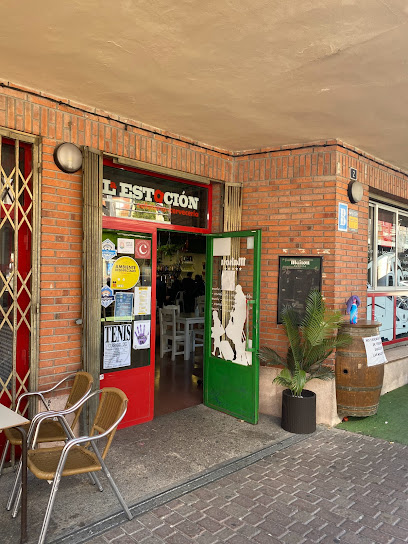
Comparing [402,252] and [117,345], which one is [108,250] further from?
[402,252]

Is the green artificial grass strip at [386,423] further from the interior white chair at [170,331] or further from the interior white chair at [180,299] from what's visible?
the interior white chair at [180,299]

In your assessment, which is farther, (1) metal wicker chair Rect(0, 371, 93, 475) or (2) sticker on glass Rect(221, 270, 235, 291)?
(2) sticker on glass Rect(221, 270, 235, 291)

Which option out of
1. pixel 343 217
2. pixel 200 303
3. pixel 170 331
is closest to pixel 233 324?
pixel 343 217

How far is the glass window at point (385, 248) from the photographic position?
6.68 metres

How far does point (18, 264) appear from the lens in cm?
370

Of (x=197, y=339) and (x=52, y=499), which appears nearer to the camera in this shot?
(x=52, y=499)

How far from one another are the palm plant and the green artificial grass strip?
0.70 meters

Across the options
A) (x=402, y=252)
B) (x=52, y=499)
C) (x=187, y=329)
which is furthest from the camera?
(x=187, y=329)

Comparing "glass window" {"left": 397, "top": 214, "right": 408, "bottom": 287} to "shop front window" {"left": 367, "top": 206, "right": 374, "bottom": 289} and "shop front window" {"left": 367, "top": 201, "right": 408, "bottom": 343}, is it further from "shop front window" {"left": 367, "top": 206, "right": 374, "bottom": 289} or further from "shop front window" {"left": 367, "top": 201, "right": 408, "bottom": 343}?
"shop front window" {"left": 367, "top": 206, "right": 374, "bottom": 289}

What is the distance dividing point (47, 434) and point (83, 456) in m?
0.51

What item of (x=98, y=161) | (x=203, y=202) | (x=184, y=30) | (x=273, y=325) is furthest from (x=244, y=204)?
(x=184, y=30)

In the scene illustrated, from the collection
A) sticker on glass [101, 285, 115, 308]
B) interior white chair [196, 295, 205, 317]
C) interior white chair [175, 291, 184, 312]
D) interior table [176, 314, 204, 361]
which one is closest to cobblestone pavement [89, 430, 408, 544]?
sticker on glass [101, 285, 115, 308]

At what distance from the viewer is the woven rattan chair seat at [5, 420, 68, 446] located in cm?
309

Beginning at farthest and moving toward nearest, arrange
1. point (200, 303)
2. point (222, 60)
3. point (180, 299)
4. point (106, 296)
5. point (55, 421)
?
Answer: point (180, 299), point (200, 303), point (106, 296), point (55, 421), point (222, 60)
